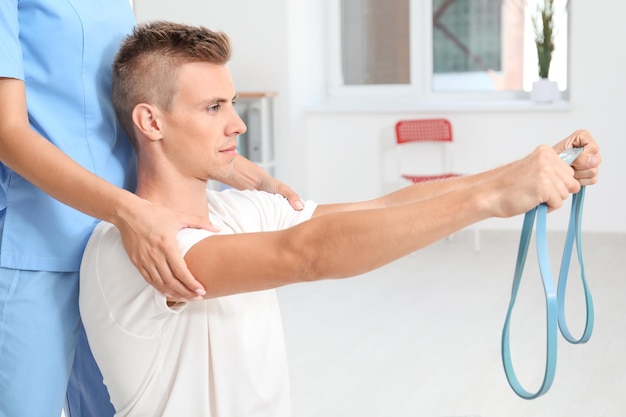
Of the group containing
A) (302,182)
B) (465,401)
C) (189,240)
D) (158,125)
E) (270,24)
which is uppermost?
(270,24)

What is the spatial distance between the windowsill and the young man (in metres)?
3.77

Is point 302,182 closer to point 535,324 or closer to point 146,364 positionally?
point 535,324

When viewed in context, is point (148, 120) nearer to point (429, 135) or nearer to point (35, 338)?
point (35, 338)

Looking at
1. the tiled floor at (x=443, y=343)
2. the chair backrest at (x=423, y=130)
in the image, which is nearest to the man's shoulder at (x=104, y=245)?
the tiled floor at (x=443, y=343)

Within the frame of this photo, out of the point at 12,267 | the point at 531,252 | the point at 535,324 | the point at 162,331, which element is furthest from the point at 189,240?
the point at 531,252

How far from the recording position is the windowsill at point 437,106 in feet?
17.2

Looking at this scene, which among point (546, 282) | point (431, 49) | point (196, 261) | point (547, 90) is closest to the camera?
point (546, 282)

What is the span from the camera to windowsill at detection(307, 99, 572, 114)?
17.2 feet

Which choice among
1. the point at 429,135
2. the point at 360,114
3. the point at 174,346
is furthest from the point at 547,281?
the point at 360,114

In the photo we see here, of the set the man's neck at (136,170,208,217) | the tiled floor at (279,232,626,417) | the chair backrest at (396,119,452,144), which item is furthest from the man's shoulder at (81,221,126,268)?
the chair backrest at (396,119,452,144)

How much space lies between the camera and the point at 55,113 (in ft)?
4.94

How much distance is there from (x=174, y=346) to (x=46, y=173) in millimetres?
352

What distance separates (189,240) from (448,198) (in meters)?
0.41

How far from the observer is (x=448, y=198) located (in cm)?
119
